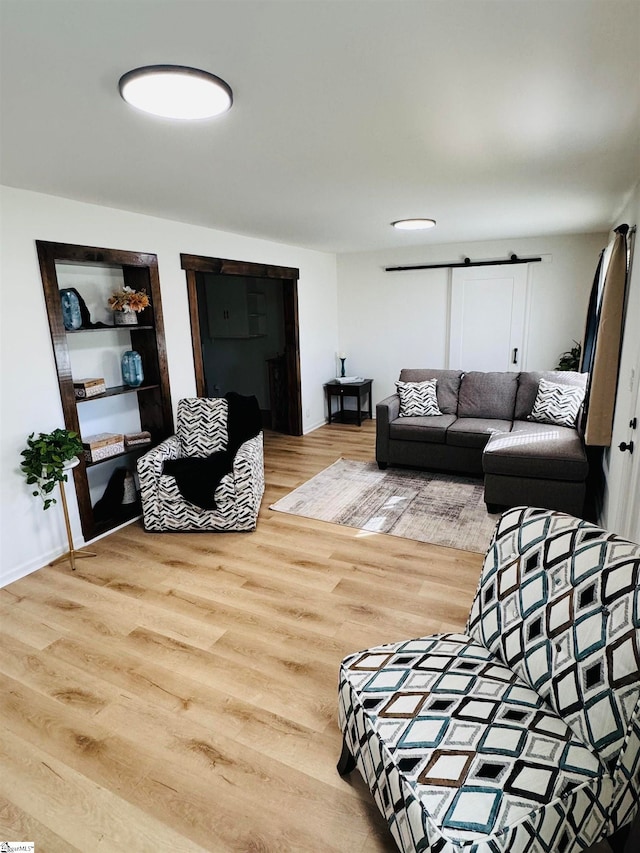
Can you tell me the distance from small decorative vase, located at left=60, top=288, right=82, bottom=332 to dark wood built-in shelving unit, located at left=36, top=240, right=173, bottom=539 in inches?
2.4

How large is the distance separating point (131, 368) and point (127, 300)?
515 mm

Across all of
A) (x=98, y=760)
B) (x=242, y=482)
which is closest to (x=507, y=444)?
(x=242, y=482)

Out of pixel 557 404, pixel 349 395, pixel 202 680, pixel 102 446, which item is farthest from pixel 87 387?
pixel 557 404

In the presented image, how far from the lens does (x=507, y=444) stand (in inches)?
146

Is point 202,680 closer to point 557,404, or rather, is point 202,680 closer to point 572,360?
point 557,404

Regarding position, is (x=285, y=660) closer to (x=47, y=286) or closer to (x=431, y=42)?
(x=431, y=42)

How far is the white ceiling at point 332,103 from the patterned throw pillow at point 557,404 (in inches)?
65.4

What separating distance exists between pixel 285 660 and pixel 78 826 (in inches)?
37.3

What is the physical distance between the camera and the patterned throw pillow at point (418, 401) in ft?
16.0

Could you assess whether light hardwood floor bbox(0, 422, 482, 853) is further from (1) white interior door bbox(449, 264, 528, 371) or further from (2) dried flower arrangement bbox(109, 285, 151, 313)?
(1) white interior door bbox(449, 264, 528, 371)

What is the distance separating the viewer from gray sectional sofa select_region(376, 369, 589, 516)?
348cm

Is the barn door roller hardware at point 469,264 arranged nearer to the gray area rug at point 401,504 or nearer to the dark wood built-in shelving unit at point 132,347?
the gray area rug at point 401,504

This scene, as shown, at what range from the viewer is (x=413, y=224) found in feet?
13.6

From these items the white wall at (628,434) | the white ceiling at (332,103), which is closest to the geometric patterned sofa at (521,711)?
the white wall at (628,434)
